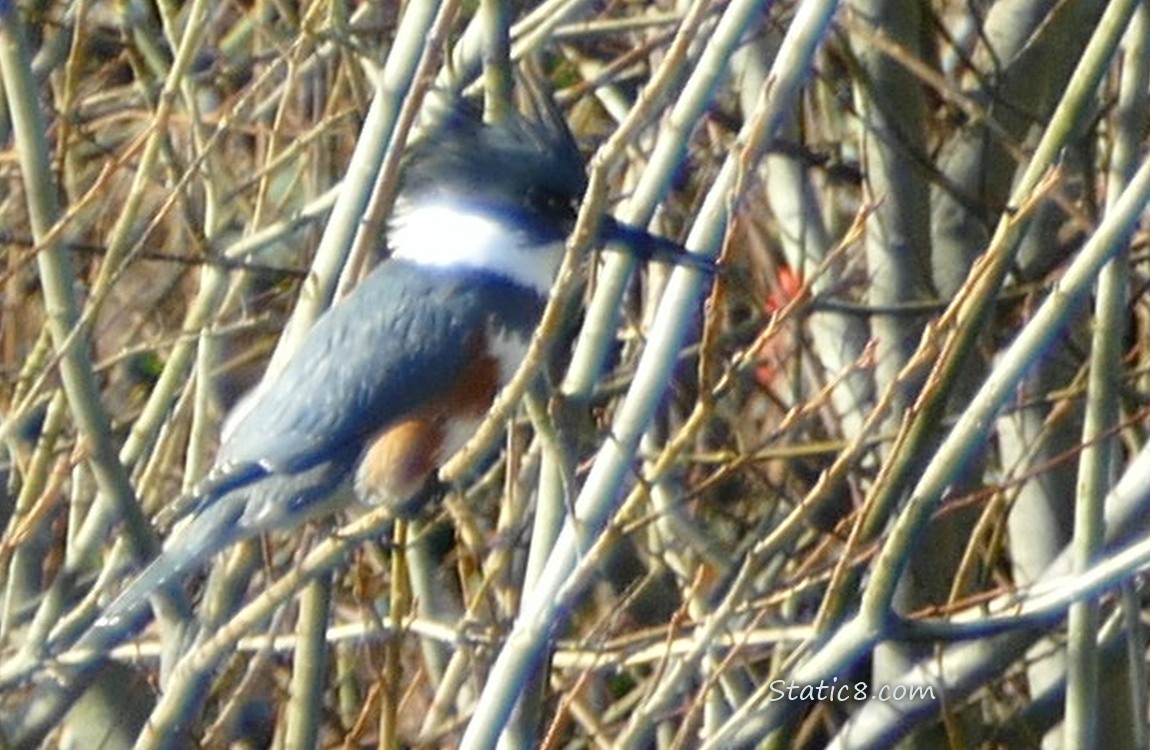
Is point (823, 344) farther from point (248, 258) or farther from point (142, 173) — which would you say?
point (142, 173)

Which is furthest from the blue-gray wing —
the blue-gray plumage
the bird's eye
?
the bird's eye

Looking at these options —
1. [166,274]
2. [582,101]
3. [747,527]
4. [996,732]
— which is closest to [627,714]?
[747,527]

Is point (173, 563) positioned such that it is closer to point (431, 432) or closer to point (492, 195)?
point (431, 432)

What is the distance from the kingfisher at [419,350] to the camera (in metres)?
3.01

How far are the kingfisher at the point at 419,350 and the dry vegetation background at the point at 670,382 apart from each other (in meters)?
0.09

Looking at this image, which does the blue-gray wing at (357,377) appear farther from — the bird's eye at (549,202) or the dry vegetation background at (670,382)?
the bird's eye at (549,202)

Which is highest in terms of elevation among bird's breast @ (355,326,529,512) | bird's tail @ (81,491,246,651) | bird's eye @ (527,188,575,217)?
bird's eye @ (527,188,575,217)

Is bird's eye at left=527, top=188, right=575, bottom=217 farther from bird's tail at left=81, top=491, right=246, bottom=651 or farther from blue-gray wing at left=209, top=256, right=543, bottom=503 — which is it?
bird's tail at left=81, top=491, right=246, bottom=651

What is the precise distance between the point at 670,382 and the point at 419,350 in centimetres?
49

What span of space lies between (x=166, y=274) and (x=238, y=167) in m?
0.55

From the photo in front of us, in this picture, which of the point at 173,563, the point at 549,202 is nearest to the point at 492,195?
the point at 549,202

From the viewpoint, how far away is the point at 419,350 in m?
3.12

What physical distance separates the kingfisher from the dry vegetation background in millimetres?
89

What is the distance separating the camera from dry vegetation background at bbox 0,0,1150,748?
2.36 metres
